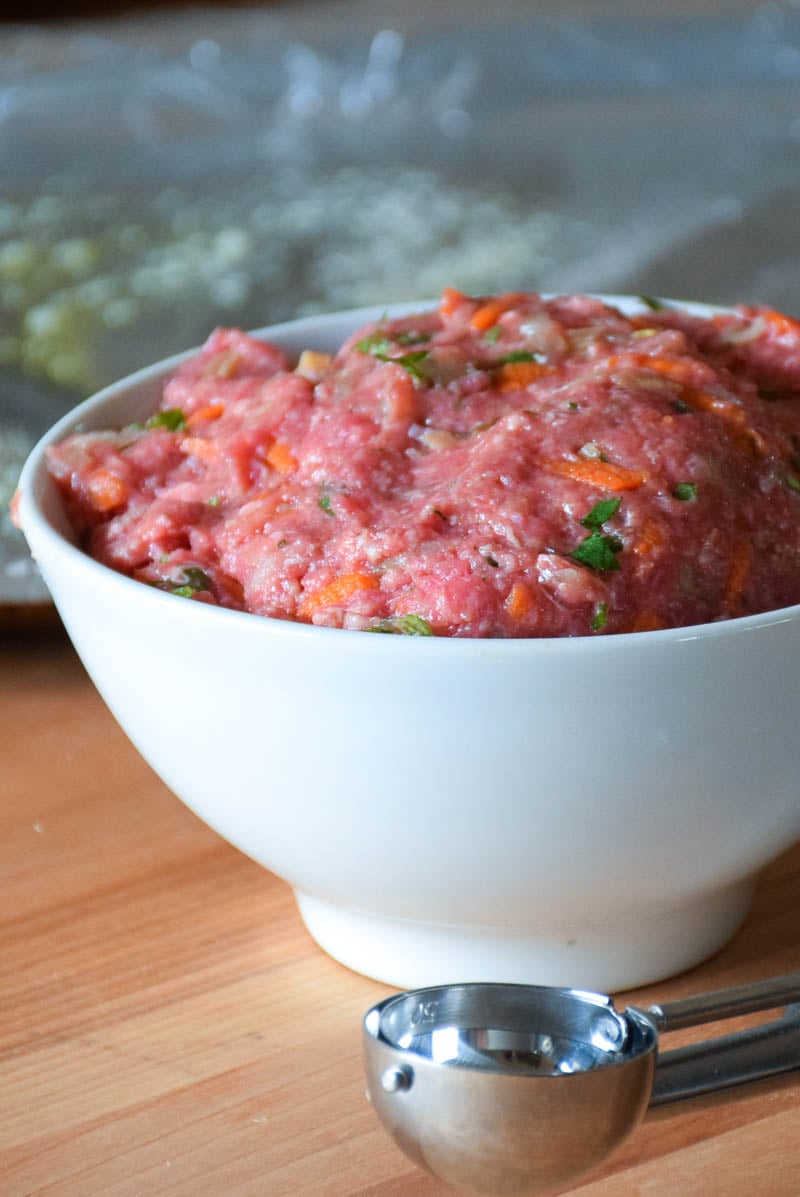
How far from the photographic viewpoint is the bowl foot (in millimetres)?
1121

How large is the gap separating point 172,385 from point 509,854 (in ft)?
2.02

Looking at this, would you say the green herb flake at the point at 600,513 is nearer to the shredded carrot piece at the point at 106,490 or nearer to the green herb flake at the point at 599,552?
the green herb flake at the point at 599,552

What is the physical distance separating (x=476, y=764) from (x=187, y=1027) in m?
0.37

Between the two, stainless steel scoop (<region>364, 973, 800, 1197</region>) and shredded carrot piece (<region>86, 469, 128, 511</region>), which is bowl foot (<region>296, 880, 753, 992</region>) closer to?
stainless steel scoop (<region>364, 973, 800, 1197</region>)

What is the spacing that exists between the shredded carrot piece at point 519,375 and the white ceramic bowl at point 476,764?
0.35m

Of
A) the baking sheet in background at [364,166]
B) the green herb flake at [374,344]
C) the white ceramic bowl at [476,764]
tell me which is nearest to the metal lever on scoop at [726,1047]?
the white ceramic bowl at [476,764]

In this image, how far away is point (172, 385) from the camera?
4.54 feet

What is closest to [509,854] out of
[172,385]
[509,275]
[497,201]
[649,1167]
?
[649,1167]

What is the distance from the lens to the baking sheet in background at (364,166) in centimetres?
213

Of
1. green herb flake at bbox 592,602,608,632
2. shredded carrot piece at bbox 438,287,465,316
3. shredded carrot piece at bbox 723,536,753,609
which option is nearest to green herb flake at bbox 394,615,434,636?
green herb flake at bbox 592,602,608,632

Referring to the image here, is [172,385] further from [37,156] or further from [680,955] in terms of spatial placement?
[37,156]

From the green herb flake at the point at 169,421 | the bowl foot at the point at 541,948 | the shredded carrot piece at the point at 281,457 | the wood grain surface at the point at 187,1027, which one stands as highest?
the shredded carrot piece at the point at 281,457

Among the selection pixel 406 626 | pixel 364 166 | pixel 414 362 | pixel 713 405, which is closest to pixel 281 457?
pixel 414 362

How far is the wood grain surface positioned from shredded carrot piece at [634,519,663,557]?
1.20 feet
